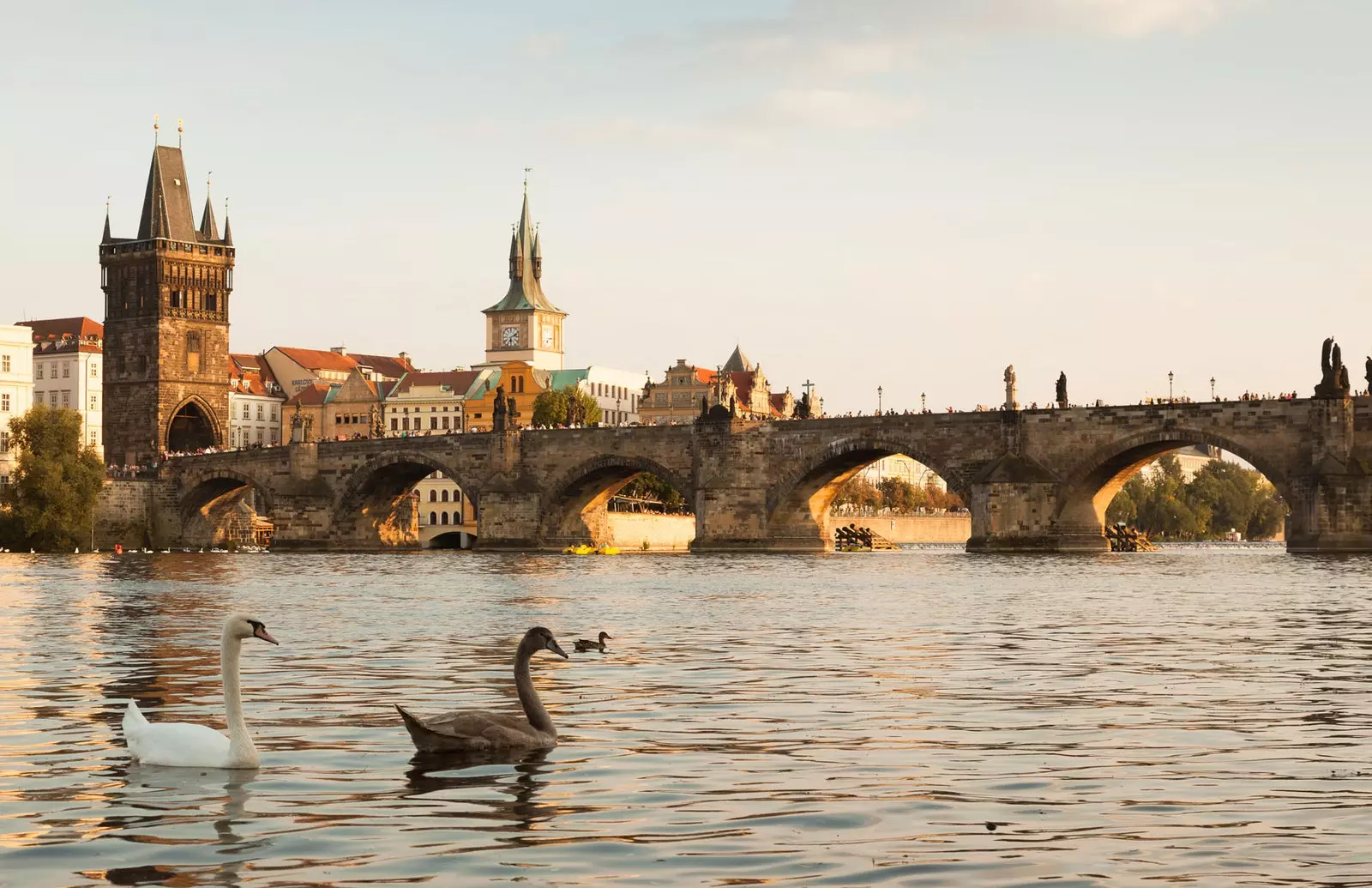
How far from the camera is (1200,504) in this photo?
166 m

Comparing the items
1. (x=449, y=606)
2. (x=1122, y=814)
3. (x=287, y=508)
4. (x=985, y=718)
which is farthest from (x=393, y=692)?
(x=287, y=508)

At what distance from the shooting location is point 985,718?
667 inches

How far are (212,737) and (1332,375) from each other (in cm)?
6575

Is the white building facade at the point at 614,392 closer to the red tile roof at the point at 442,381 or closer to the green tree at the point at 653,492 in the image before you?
the red tile roof at the point at 442,381

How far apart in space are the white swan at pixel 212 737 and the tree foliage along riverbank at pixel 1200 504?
483ft

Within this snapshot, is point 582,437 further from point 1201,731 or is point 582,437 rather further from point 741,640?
point 1201,731

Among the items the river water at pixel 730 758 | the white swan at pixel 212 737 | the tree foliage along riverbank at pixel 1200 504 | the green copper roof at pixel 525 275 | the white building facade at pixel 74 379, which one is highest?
the green copper roof at pixel 525 275

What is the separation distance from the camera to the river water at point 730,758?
10203mm

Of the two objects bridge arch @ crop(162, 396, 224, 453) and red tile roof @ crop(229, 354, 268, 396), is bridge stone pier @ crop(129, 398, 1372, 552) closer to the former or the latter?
bridge arch @ crop(162, 396, 224, 453)

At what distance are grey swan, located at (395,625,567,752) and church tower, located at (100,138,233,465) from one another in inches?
4659

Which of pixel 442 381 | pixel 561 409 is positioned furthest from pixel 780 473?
pixel 442 381

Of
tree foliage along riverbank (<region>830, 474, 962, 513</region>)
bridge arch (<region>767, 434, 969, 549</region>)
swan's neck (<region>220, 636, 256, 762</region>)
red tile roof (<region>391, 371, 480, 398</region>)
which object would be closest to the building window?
red tile roof (<region>391, 371, 480, 398</region>)

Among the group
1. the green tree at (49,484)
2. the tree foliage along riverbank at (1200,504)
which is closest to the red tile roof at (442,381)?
the tree foliage along riverbank at (1200,504)

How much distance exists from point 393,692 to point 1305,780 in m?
9.58
